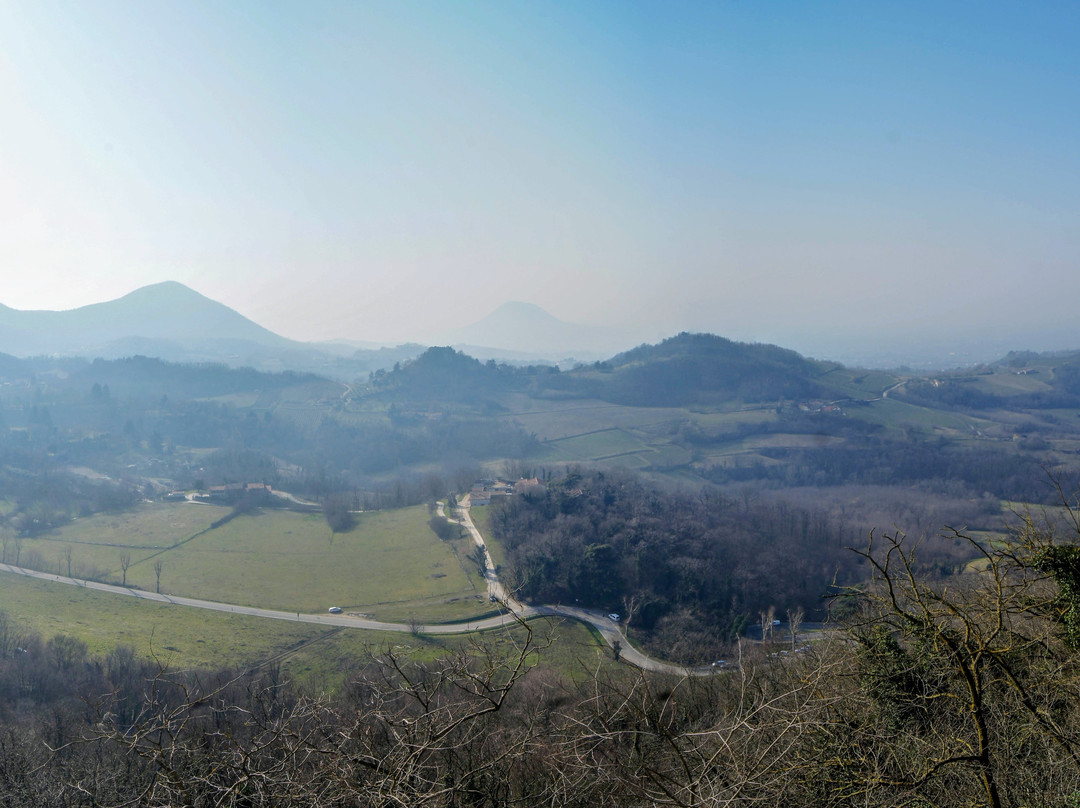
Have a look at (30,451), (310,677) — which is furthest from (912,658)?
(30,451)

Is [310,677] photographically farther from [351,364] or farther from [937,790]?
[351,364]

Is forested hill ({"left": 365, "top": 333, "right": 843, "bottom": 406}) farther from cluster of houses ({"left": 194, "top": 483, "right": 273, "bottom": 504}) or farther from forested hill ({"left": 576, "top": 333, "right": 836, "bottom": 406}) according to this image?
cluster of houses ({"left": 194, "top": 483, "right": 273, "bottom": 504})

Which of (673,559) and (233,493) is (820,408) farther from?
(233,493)

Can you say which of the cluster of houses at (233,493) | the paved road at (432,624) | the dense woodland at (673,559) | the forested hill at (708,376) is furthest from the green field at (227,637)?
the forested hill at (708,376)

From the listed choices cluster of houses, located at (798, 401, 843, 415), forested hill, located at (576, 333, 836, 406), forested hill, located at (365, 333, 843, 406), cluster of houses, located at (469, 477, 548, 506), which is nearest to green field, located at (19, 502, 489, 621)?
cluster of houses, located at (469, 477, 548, 506)

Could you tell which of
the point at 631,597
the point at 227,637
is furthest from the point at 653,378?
the point at 227,637

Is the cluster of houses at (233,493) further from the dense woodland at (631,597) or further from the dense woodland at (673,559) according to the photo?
the dense woodland at (673,559)
